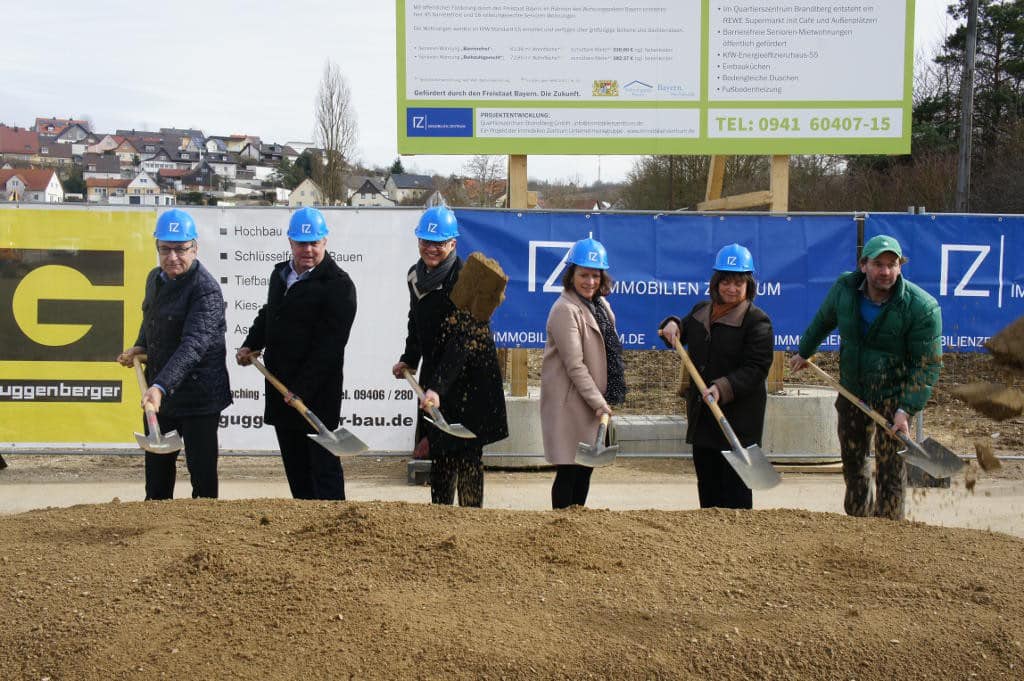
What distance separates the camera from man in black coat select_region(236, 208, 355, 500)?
220 inches

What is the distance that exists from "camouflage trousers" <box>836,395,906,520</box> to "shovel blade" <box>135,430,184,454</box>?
11.8ft

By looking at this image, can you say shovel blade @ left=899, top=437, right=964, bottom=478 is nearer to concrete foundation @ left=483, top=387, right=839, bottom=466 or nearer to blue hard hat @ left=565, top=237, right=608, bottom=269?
blue hard hat @ left=565, top=237, right=608, bottom=269

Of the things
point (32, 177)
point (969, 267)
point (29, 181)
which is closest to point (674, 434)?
point (969, 267)

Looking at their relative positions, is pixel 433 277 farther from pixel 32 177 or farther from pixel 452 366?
pixel 32 177

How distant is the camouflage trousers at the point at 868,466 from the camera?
5645 mm

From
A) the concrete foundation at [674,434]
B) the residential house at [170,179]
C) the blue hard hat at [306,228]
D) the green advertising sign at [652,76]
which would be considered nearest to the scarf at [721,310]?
the blue hard hat at [306,228]

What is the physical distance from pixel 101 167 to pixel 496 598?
456 ft

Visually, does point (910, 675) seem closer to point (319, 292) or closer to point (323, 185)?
point (319, 292)

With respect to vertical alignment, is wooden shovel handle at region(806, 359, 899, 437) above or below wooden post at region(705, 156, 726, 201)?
below

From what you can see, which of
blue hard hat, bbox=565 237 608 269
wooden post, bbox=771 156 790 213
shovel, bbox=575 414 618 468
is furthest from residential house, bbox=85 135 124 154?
shovel, bbox=575 414 618 468

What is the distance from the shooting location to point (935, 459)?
539cm

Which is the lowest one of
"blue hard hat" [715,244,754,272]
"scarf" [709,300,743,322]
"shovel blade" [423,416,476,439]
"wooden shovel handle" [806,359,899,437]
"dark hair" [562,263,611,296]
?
"shovel blade" [423,416,476,439]

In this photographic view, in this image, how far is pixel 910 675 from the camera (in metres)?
3.15

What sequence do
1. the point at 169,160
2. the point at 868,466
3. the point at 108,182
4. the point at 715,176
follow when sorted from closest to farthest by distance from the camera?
the point at 868,466, the point at 715,176, the point at 108,182, the point at 169,160
